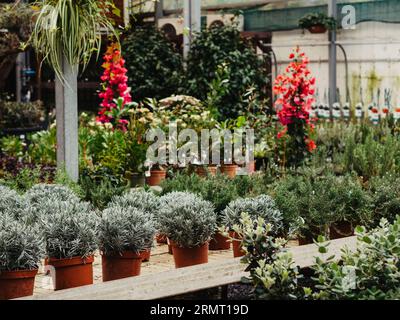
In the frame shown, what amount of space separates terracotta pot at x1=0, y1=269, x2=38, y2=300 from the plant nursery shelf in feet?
1.02

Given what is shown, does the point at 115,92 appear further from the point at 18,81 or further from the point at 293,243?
the point at 18,81

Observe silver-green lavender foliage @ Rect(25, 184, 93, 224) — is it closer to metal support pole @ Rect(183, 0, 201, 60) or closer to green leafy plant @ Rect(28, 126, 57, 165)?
green leafy plant @ Rect(28, 126, 57, 165)

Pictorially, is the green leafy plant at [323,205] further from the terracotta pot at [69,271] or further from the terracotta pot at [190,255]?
the terracotta pot at [69,271]

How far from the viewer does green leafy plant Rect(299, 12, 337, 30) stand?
1118 centimetres

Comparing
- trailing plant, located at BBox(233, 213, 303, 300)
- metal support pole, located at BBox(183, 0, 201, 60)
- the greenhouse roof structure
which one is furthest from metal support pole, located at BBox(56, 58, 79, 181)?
the greenhouse roof structure

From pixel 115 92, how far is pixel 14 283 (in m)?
5.27

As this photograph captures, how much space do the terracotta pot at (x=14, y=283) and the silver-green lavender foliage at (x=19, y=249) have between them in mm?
24

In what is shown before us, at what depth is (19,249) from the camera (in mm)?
3893

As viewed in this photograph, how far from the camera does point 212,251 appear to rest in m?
5.61

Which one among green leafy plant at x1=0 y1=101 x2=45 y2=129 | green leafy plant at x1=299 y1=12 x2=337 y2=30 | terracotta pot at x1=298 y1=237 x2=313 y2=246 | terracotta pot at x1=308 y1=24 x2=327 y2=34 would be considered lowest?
terracotta pot at x1=298 y1=237 x2=313 y2=246

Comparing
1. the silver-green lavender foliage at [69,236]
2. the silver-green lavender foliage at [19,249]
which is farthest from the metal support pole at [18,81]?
the silver-green lavender foliage at [19,249]

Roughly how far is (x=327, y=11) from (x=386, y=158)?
4285mm
